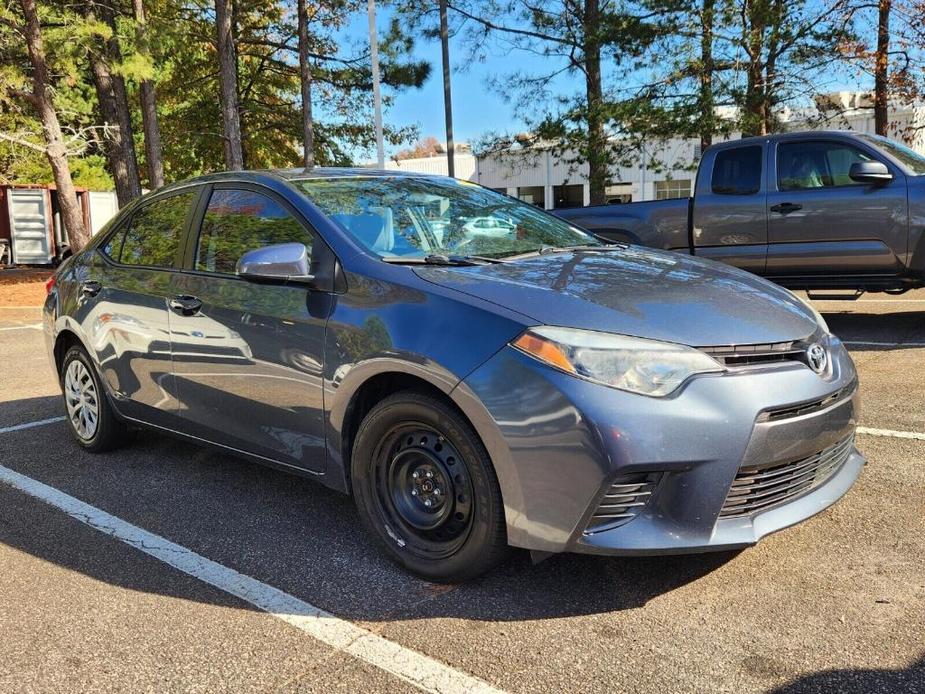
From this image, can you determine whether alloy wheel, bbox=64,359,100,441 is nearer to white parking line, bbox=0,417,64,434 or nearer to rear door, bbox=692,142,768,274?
white parking line, bbox=0,417,64,434

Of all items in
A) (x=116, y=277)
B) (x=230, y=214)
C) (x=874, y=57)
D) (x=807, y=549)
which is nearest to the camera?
(x=807, y=549)

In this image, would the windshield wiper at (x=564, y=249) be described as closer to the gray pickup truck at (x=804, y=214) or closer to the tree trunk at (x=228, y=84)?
the gray pickup truck at (x=804, y=214)

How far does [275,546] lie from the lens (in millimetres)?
3498

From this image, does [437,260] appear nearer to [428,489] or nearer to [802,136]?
[428,489]

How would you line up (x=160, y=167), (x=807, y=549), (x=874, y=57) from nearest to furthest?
(x=807, y=549) → (x=874, y=57) → (x=160, y=167)

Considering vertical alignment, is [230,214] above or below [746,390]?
above

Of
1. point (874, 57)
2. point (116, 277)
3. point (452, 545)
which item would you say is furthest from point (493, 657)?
point (874, 57)

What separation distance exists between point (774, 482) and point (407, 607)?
1372mm

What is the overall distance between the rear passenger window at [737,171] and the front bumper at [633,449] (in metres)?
6.03

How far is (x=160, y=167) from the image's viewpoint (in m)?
19.0

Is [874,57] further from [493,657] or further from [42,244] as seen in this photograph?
[42,244]

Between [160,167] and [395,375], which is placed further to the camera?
[160,167]

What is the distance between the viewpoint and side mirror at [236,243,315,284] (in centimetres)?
331

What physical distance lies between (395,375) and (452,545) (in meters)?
0.68
